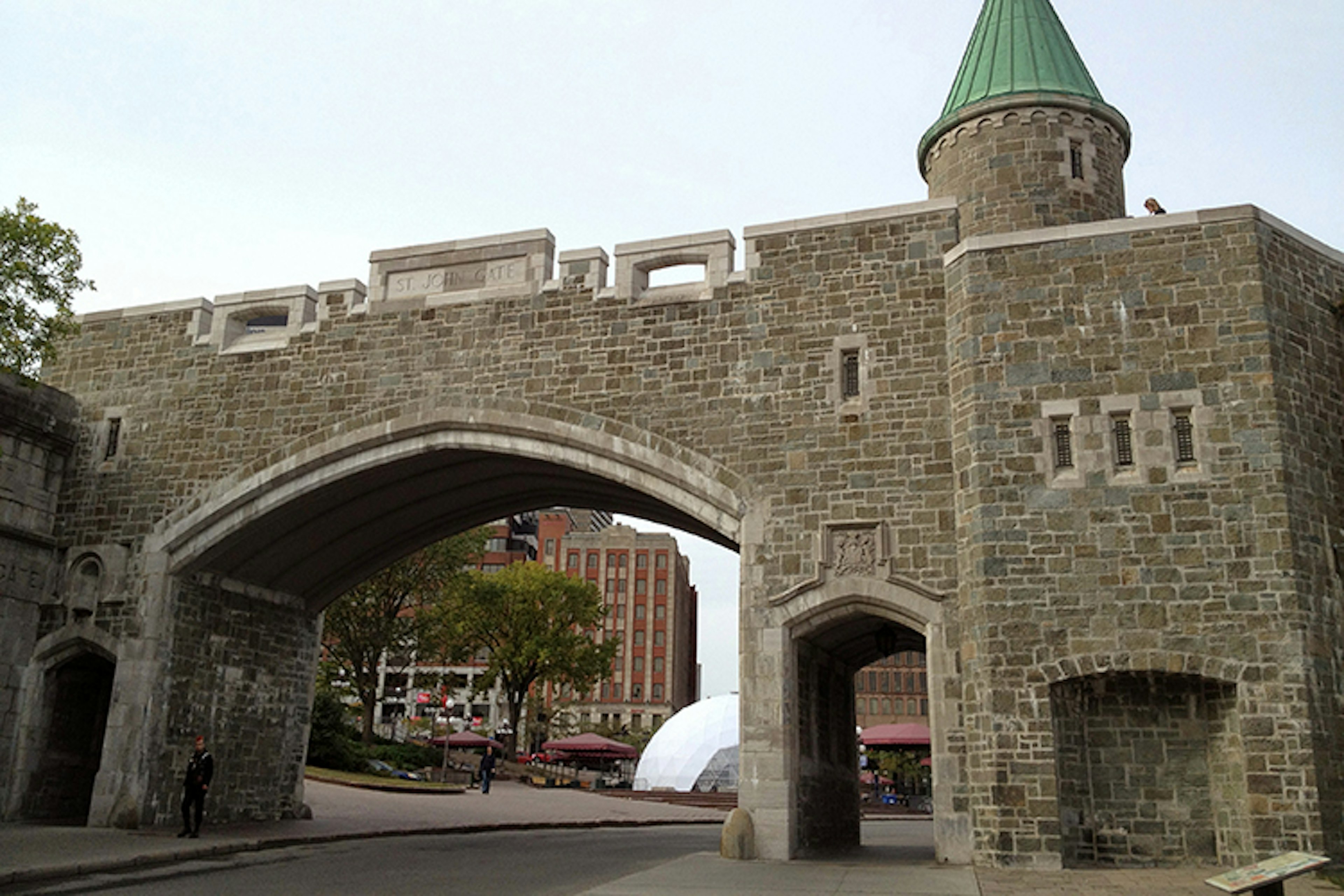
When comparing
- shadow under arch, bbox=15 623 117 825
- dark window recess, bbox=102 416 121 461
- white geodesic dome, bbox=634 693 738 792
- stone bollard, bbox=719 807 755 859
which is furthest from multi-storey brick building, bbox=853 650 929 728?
stone bollard, bbox=719 807 755 859

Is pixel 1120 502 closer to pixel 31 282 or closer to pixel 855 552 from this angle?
pixel 855 552

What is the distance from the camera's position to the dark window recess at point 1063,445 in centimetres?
1391

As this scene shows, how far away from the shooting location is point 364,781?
29484mm

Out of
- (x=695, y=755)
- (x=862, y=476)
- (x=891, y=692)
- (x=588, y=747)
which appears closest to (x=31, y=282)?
(x=862, y=476)

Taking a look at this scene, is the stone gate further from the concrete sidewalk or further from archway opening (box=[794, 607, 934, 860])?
the concrete sidewalk

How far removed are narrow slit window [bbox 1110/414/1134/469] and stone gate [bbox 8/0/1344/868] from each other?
1.5 inches

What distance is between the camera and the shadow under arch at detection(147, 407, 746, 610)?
16172 mm

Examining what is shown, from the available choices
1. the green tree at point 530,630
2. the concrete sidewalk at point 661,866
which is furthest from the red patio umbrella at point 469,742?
the concrete sidewalk at point 661,866

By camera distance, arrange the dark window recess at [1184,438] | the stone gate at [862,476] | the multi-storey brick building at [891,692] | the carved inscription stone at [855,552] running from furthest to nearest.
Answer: the multi-storey brick building at [891,692] → the carved inscription stone at [855,552] → the dark window recess at [1184,438] → the stone gate at [862,476]

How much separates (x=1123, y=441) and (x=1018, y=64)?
7515mm

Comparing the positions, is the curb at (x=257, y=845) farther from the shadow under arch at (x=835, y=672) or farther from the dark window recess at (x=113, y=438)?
the dark window recess at (x=113, y=438)

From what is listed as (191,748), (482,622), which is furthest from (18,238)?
(482,622)

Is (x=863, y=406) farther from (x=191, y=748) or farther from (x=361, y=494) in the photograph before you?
(x=191, y=748)

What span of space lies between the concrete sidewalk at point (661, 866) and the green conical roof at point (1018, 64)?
37.6 feet
